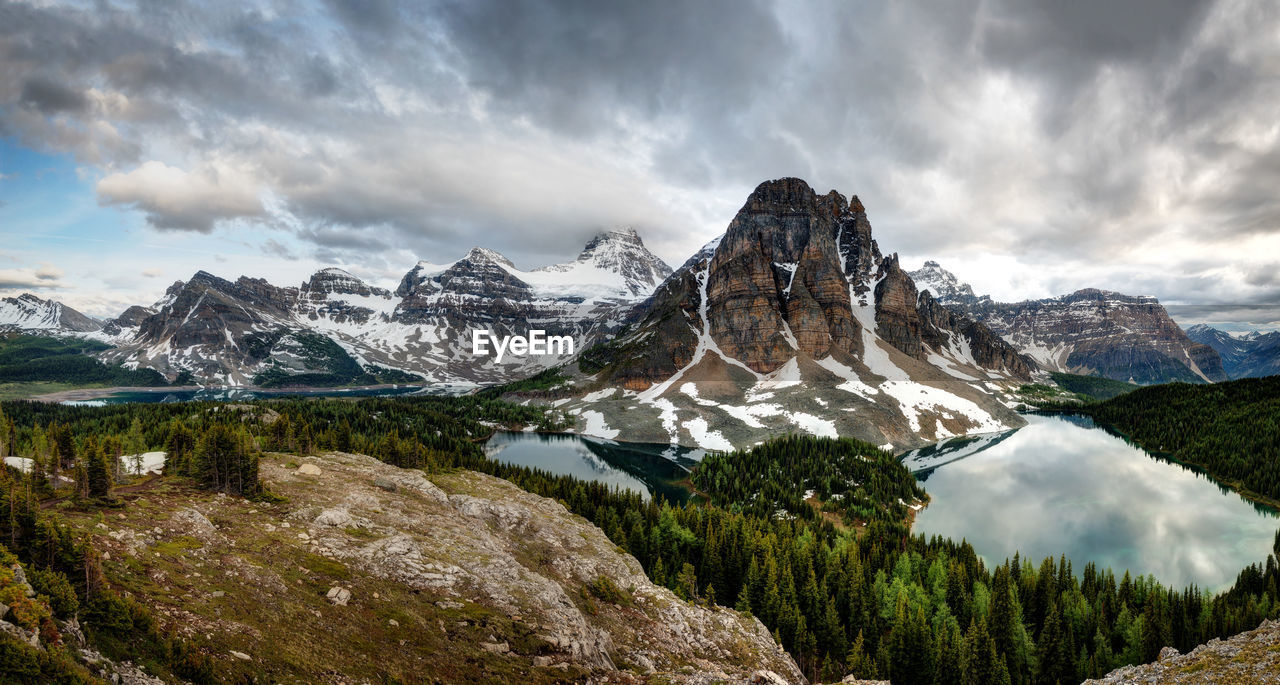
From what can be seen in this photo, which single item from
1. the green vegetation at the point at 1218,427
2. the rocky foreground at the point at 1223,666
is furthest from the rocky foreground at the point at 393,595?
the green vegetation at the point at 1218,427

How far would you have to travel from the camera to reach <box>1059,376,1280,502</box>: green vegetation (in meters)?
97.8

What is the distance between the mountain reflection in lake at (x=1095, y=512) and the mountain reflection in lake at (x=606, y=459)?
42818 millimetres

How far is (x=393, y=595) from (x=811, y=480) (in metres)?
78.7

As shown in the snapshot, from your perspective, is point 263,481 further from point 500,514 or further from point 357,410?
point 357,410

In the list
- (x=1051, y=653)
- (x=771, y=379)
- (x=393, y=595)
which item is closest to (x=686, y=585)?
(x=393, y=595)

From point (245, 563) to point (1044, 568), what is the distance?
6019 cm

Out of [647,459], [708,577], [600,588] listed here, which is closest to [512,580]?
[600,588]

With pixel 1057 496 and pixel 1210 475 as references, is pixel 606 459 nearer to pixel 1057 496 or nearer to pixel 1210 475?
pixel 1057 496

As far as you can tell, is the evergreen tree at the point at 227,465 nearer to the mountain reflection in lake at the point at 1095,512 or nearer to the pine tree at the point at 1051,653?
the pine tree at the point at 1051,653

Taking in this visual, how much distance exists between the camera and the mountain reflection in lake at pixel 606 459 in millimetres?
96125

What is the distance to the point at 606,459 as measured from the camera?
117688 mm

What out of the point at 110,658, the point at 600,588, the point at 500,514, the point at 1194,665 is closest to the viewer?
the point at 110,658

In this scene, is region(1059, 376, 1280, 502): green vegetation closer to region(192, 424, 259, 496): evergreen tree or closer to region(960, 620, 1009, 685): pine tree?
region(960, 620, 1009, 685): pine tree

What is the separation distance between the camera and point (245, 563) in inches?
833
